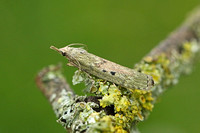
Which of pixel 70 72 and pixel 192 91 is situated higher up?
pixel 192 91

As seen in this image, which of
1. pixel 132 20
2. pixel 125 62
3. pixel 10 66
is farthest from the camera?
pixel 132 20

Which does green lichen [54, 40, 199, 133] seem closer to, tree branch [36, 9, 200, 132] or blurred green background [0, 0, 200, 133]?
tree branch [36, 9, 200, 132]

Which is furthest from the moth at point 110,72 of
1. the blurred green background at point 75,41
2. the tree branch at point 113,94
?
the blurred green background at point 75,41

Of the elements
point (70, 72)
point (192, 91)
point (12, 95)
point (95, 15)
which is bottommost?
point (12, 95)

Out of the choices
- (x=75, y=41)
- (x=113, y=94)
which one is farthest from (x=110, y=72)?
(x=75, y=41)

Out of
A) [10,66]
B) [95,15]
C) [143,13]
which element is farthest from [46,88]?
[143,13]

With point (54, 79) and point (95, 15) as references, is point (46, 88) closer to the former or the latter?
point (54, 79)
